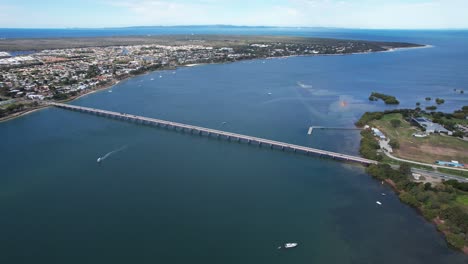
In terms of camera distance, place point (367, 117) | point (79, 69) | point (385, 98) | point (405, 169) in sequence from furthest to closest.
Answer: point (79, 69) < point (385, 98) < point (367, 117) < point (405, 169)

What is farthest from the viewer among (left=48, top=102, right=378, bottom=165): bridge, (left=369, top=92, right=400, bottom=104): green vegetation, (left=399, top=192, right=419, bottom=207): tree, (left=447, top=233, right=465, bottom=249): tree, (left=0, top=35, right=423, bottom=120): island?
(left=0, top=35, right=423, bottom=120): island

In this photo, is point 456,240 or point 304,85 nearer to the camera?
point 456,240

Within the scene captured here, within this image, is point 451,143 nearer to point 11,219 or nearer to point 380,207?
point 380,207

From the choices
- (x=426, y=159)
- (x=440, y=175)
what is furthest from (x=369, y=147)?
(x=440, y=175)

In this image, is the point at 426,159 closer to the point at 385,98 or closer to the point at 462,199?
the point at 462,199

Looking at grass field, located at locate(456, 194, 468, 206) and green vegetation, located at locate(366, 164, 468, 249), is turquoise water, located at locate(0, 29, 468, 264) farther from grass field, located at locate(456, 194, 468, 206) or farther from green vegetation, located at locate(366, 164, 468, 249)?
grass field, located at locate(456, 194, 468, 206)

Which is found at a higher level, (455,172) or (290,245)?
(455,172)

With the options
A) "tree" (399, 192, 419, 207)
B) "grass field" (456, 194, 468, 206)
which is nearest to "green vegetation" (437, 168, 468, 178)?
"grass field" (456, 194, 468, 206)
